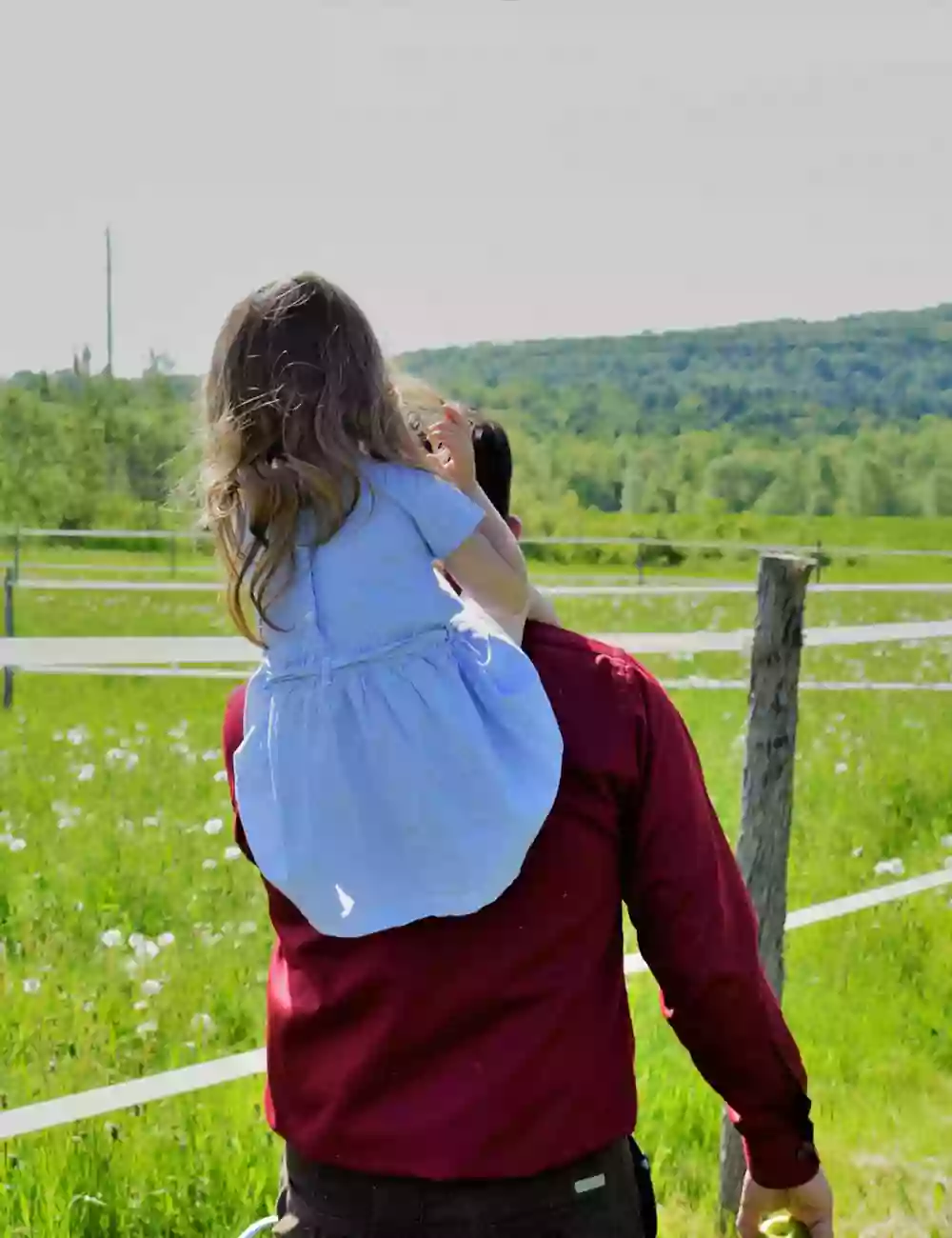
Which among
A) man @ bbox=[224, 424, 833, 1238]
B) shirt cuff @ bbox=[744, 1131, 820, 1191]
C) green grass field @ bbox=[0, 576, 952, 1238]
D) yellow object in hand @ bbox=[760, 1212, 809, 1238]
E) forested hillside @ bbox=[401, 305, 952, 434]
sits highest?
forested hillside @ bbox=[401, 305, 952, 434]

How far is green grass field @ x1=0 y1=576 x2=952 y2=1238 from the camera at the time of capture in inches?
126

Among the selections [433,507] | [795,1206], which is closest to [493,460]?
[433,507]

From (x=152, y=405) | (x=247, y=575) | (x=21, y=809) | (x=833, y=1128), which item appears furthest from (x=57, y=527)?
(x=247, y=575)

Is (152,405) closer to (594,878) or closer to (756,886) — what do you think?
(756,886)

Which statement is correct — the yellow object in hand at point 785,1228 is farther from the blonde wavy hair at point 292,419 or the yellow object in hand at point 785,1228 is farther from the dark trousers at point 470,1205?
the blonde wavy hair at point 292,419

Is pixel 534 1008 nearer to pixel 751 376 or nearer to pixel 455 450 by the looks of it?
pixel 455 450

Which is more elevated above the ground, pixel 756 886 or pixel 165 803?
pixel 756 886

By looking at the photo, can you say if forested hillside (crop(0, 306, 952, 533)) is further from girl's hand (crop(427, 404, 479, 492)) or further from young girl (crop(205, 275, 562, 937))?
young girl (crop(205, 275, 562, 937))

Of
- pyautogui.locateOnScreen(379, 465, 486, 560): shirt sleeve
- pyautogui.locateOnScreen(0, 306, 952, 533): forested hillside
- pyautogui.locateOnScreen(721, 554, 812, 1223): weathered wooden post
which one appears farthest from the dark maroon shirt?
pyautogui.locateOnScreen(0, 306, 952, 533): forested hillside

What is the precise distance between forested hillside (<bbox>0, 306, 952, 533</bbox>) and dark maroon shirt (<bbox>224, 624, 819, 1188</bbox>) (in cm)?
2602

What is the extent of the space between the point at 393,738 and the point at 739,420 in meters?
41.6

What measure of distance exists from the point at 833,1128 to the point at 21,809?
3.49 metres

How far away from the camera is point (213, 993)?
13.6ft

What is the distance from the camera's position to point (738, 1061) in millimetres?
1557
